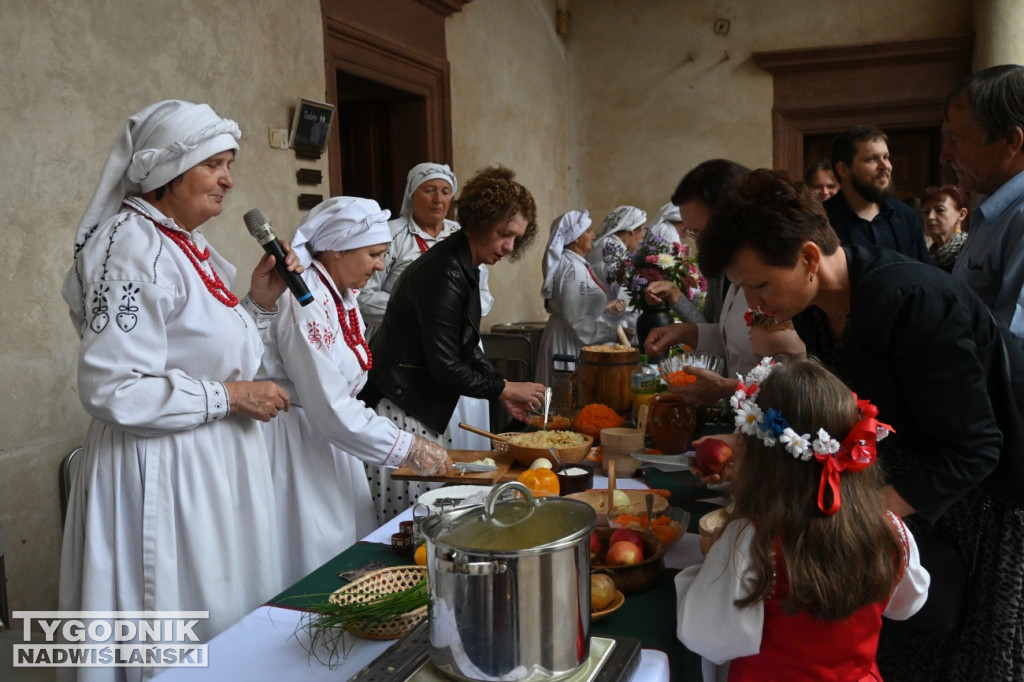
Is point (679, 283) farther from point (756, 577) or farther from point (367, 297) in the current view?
point (756, 577)

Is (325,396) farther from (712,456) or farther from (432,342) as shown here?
(712,456)

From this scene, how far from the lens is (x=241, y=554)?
87.4 inches

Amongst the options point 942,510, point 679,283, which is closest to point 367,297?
point 679,283

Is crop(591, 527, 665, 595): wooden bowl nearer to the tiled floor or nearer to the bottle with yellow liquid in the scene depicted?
the bottle with yellow liquid

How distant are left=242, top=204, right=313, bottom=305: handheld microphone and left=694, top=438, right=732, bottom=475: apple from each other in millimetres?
1155

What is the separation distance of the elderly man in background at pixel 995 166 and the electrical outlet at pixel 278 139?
10.8 ft

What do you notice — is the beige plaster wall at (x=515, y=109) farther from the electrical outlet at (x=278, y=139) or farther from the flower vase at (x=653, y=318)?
the flower vase at (x=653, y=318)

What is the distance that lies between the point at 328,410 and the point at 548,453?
66cm

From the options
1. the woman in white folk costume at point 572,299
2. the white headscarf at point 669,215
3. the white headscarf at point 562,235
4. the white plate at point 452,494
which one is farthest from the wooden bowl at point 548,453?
the white headscarf at point 669,215

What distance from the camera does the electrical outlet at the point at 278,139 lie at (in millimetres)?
4480

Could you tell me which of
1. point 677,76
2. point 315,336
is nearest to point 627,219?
point 677,76

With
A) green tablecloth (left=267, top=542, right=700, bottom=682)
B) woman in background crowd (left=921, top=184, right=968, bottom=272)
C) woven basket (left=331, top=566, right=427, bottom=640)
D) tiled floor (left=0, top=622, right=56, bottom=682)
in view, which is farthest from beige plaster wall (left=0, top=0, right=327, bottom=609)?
woman in background crowd (left=921, top=184, right=968, bottom=272)

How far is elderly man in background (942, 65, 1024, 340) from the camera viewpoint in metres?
2.24

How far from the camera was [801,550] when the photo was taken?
4.80 ft
